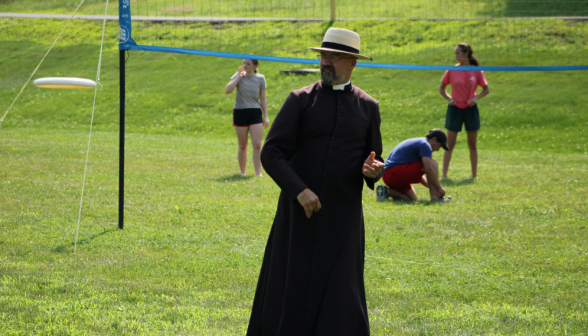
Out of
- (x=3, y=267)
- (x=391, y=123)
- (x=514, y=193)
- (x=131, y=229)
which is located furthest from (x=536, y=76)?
(x=3, y=267)

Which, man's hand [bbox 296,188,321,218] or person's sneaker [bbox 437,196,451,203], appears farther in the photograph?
person's sneaker [bbox 437,196,451,203]

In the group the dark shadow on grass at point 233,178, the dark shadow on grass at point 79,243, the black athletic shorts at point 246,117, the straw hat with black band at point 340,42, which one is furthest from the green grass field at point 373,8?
the straw hat with black band at point 340,42

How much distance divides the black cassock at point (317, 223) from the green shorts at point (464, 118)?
8.22 metres

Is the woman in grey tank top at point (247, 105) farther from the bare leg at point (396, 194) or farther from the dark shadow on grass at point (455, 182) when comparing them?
the dark shadow on grass at point (455, 182)

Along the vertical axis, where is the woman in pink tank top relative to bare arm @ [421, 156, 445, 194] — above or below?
above

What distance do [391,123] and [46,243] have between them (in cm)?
1667

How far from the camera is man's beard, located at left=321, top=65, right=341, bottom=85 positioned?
3738 millimetres

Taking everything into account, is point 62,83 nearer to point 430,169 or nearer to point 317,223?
point 317,223

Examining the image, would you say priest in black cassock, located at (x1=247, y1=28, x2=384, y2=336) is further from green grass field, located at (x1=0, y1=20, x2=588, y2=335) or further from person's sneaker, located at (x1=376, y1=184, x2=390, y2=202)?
person's sneaker, located at (x1=376, y1=184, x2=390, y2=202)

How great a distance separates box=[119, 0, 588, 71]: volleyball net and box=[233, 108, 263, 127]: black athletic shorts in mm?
12813

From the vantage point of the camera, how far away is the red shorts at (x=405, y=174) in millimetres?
9094

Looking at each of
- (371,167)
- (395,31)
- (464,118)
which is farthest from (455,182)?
(395,31)

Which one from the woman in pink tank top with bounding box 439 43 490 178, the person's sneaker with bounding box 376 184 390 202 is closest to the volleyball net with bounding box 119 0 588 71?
the woman in pink tank top with bounding box 439 43 490 178

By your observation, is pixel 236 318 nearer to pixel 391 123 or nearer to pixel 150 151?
pixel 150 151
